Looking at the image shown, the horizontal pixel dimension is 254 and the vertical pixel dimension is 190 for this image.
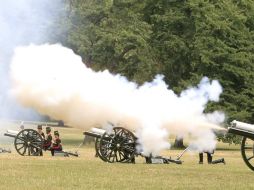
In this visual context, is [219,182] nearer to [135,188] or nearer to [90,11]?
[135,188]

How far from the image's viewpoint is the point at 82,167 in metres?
25.7

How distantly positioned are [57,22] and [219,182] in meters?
31.0

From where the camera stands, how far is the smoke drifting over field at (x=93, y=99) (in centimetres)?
2719

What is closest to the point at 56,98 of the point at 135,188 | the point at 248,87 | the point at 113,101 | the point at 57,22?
the point at 113,101

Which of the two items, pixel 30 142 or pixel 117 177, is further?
pixel 30 142

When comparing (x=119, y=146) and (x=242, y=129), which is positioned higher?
(x=119, y=146)

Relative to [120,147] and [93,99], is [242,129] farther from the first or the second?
[120,147]

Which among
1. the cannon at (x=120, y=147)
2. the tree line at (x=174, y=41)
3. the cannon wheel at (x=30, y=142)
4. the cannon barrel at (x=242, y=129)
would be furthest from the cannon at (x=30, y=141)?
the tree line at (x=174, y=41)

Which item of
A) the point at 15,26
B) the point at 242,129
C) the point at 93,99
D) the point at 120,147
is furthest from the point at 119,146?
the point at 15,26

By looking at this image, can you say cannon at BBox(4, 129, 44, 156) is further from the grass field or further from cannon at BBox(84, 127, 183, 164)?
the grass field

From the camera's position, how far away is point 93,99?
27.5 m

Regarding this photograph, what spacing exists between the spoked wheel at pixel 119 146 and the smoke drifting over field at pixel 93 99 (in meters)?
0.48

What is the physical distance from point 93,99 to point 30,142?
9641 mm

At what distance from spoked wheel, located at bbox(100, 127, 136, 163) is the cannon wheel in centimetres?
770
